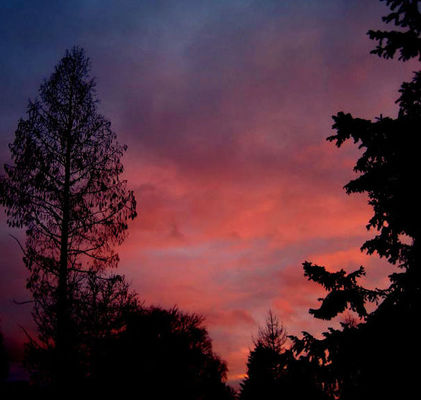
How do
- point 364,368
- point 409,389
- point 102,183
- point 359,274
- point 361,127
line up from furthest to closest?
1. point 102,183
2. point 359,274
3. point 361,127
4. point 364,368
5. point 409,389

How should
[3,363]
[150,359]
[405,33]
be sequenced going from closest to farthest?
[405,33]
[150,359]
[3,363]

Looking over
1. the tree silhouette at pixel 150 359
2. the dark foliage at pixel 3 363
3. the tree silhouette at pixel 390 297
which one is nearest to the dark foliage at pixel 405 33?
the tree silhouette at pixel 390 297

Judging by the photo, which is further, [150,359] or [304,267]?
[150,359]

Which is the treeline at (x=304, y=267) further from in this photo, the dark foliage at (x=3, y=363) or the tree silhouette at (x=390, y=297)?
the dark foliage at (x=3, y=363)

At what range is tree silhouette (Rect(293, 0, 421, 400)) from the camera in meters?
5.46

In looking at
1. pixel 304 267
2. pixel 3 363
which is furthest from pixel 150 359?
pixel 3 363

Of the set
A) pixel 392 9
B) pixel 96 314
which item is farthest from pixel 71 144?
pixel 392 9

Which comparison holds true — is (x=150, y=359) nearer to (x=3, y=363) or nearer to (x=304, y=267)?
(x=304, y=267)

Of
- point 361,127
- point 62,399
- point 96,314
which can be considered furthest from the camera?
point 96,314

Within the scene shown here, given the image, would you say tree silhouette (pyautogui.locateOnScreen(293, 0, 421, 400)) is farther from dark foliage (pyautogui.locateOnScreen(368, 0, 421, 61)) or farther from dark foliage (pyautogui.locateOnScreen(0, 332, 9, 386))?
dark foliage (pyautogui.locateOnScreen(0, 332, 9, 386))

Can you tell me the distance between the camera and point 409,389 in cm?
516

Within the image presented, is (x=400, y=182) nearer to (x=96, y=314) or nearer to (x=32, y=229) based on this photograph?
(x=96, y=314)

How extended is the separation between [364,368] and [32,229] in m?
9.67

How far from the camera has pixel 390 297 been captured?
6.11m
